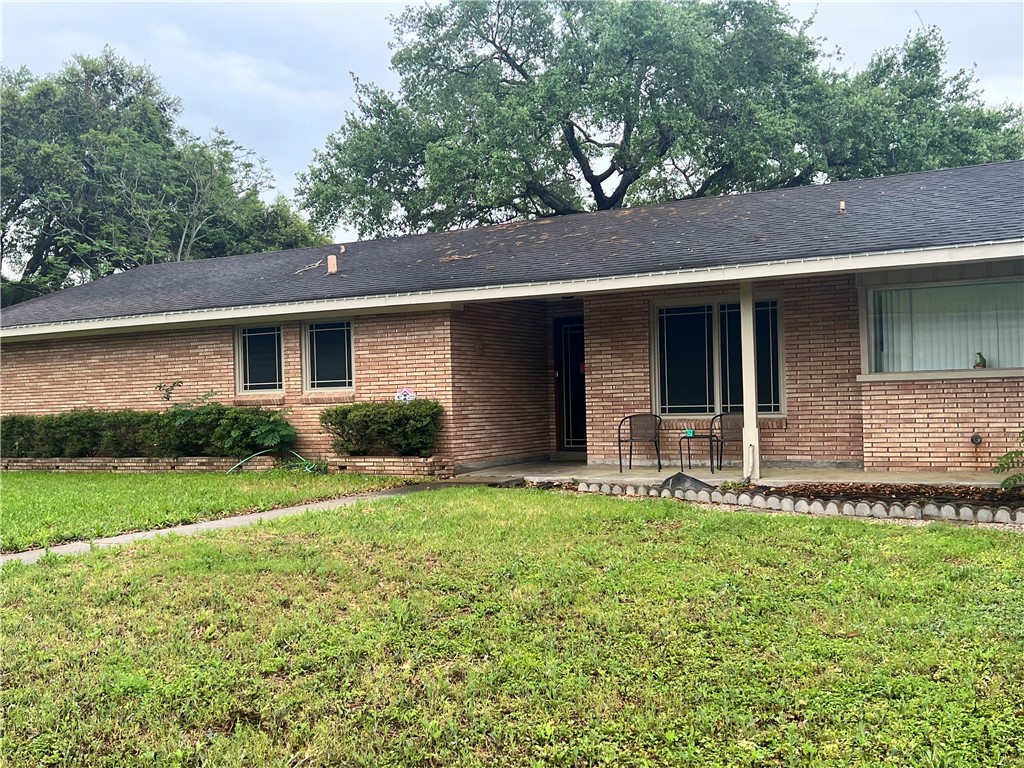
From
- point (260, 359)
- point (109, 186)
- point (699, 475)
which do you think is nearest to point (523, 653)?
point (699, 475)

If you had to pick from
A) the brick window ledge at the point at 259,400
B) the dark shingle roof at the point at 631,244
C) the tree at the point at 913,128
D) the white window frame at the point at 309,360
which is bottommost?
the brick window ledge at the point at 259,400

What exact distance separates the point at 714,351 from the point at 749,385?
1.71m

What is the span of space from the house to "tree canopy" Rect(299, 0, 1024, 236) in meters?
12.5

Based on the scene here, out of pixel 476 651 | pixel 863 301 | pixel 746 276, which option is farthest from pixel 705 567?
pixel 863 301

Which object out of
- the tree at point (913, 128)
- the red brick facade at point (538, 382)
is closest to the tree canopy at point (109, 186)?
the red brick facade at point (538, 382)

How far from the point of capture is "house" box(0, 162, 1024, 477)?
33.4ft

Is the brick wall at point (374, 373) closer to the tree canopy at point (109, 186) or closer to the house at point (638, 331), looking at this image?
the house at point (638, 331)

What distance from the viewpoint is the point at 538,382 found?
14.6 metres

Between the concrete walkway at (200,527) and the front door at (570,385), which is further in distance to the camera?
the front door at (570,385)

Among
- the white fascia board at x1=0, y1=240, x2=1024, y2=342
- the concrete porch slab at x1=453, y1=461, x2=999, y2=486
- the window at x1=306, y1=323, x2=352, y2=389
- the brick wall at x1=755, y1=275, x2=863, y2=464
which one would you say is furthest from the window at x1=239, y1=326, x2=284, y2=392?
the brick wall at x1=755, y1=275, x2=863, y2=464

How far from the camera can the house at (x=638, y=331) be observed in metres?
10.2

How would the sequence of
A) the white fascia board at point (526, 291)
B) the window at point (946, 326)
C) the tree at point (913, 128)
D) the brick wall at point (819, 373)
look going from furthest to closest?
the tree at point (913, 128), the brick wall at point (819, 373), the window at point (946, 326), the white fascia board at point (526, 291)

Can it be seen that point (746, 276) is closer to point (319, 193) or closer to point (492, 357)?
point (492, 357)

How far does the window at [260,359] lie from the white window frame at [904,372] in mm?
8970
